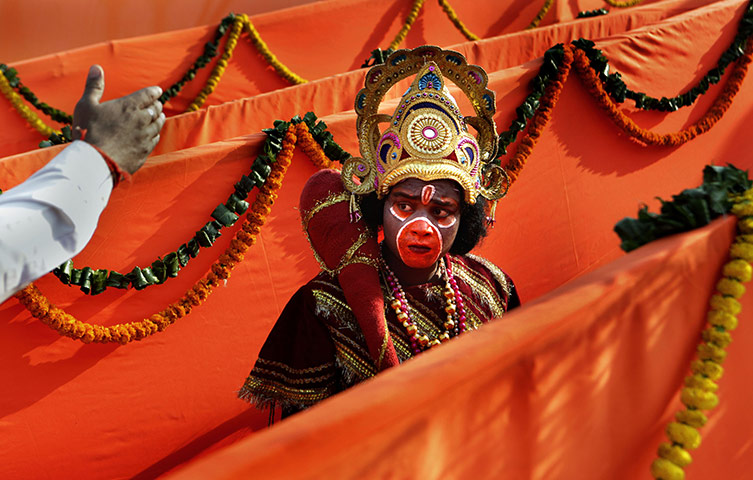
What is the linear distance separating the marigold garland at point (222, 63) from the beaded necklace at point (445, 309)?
3669mm

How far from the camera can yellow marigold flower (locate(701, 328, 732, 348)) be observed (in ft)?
4.06

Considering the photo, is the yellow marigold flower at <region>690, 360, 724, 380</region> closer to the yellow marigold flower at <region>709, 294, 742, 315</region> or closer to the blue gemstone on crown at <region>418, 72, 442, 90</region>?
the yellow marigold flower at <region>709, 294, 742, 315</region>

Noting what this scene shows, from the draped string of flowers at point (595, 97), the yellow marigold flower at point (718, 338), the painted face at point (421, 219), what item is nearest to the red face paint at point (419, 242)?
the painted face at point (421, 219)

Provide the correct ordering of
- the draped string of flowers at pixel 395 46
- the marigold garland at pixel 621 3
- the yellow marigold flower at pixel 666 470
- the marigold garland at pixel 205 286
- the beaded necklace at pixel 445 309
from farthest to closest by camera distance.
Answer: the marigold garland at pixel 621 3 < the draped string of flowers at pixel 395 46 < the marigold garland at pixel 205 286 < the beaded necklace at pixel 445 309 < the yellow marigold flower at pixel 666 470

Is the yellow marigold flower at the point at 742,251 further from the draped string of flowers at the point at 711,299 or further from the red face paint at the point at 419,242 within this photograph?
the red face paint at the point at 419,242

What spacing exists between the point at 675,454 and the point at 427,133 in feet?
3.44

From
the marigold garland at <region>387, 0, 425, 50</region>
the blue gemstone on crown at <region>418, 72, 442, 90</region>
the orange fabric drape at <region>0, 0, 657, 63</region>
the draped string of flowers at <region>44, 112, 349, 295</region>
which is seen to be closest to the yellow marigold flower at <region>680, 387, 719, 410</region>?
the blue gemstone on crown at <region>418, 72, 442, 90</region>

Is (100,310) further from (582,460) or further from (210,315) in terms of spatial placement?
(582,460)

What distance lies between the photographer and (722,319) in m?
1.25

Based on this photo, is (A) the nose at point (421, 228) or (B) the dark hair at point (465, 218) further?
(B) the dark hair at point (465, 218)

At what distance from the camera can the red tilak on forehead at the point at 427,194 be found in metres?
1.87

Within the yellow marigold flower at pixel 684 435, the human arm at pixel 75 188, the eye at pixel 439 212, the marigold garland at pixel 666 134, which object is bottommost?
the yellow marigold flower at pixel 684 435

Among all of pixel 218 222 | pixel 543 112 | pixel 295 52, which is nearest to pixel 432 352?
pixel 218 222

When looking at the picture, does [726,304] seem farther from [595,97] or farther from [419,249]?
[595,97]
